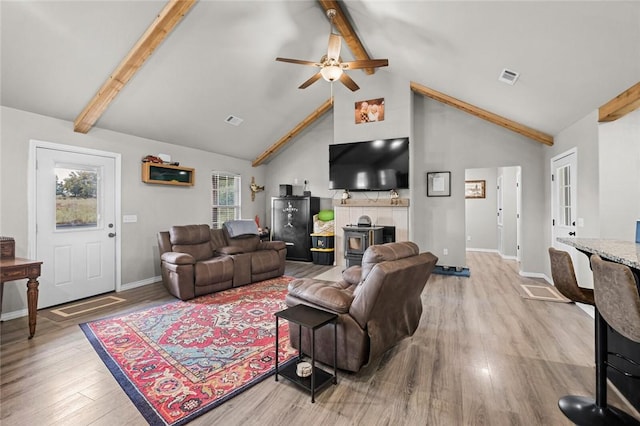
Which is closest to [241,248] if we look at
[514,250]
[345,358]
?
[345,358]

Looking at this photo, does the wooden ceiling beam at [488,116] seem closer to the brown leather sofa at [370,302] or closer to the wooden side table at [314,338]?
the brown leather sofa at [370,302]

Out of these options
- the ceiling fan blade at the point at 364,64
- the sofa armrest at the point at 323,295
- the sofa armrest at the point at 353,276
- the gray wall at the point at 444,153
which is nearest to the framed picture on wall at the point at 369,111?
the gray wall at the point at 444,153

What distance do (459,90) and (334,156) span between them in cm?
258

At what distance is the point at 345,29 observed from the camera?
4438 mm

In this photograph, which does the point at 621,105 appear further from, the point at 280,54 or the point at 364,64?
the point at 280,54

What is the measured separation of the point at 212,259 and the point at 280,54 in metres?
3.52

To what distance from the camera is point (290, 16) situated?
13.9ft

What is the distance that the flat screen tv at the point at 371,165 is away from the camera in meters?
5.76

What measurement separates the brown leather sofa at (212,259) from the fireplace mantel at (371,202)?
5.31 ft

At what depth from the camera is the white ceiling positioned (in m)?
2.73

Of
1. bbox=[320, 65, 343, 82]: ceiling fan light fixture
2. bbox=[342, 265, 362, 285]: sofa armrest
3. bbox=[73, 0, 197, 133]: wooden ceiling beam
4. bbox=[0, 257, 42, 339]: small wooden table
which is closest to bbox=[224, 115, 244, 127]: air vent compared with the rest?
bbox=[73, 0, 197, 133]: wooden ceiling beam

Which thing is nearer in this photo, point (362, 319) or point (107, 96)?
point (362, 319)

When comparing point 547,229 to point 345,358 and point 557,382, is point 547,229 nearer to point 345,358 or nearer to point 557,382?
point 557,382

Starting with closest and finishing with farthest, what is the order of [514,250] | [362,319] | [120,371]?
[362,319] → [120,371] → [514,250]
